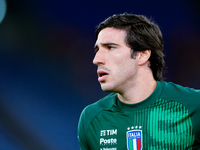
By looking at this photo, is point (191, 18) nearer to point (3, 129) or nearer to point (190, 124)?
point (190, 124)

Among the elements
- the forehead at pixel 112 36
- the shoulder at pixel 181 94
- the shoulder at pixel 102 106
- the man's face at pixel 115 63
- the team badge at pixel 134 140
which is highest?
the forehead at pixel 112 36

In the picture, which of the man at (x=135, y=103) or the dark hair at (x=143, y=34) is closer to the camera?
the man at (x=135, y=103)

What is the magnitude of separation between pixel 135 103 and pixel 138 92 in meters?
0.09

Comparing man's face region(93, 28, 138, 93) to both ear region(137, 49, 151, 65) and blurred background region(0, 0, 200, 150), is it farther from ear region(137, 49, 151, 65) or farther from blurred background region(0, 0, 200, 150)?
blurred background region(0, 0, 200, 150)

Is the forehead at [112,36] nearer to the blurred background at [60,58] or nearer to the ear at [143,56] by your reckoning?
the ear at [143,56]

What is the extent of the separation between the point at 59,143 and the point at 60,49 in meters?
1.78

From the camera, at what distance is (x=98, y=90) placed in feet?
15.8

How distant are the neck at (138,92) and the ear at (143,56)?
6.0 inches

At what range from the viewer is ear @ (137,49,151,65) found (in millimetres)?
1990

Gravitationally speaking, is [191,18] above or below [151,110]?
above

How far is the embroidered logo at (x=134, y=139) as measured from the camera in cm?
175

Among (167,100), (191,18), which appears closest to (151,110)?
(167,100)

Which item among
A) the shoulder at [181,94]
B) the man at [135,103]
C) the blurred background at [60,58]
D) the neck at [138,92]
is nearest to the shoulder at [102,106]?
the man at [135,103]

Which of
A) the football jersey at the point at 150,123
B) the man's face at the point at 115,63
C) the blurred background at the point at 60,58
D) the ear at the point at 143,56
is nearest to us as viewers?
the football jersey at the point at 150,123
